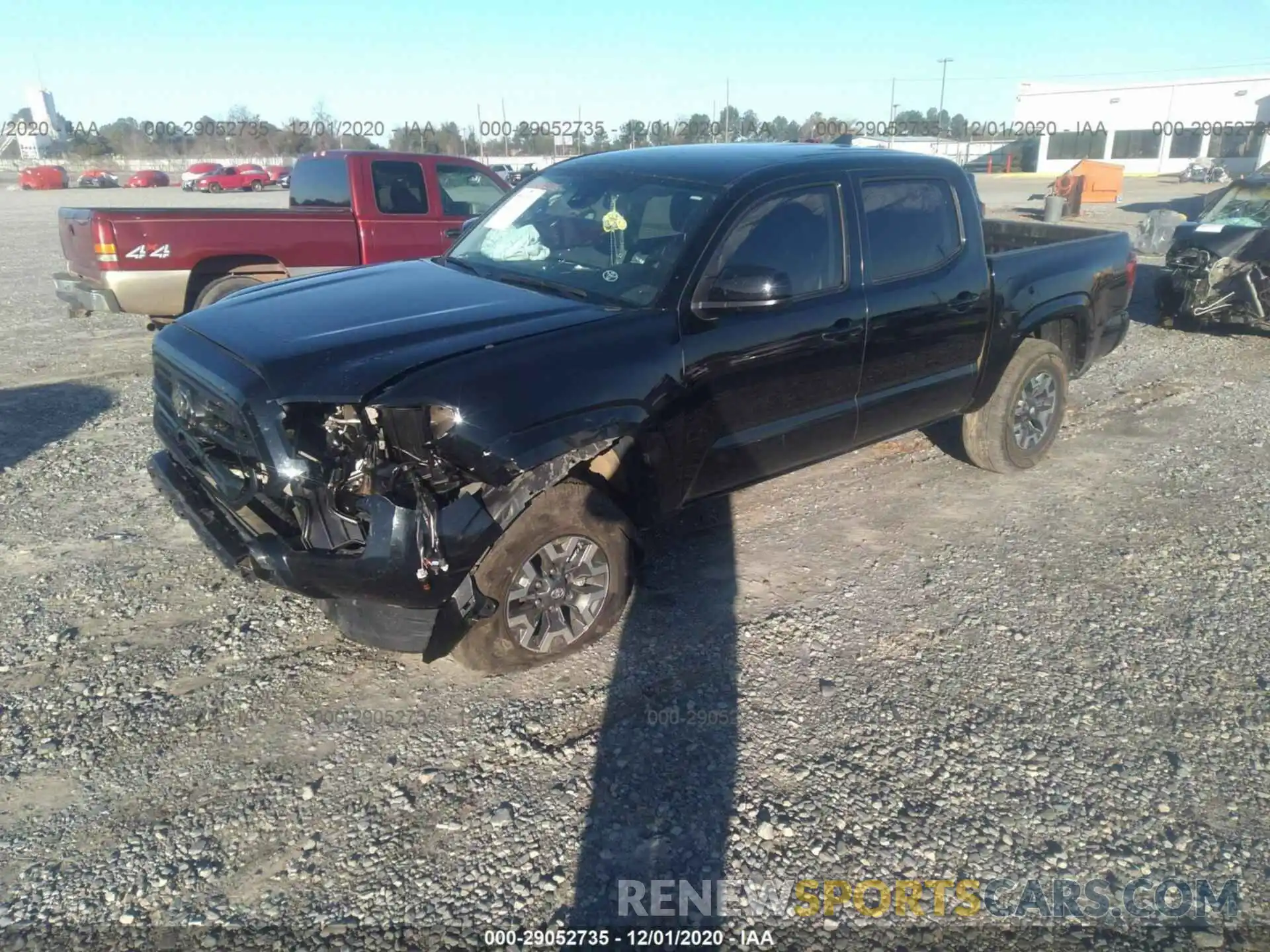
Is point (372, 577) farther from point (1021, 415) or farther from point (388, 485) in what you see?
point (1021, 415)

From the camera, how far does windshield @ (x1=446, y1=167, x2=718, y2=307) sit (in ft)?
12.2

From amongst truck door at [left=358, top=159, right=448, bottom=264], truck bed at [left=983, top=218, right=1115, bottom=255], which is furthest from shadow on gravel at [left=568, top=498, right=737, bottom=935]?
truck door at [left=358, top=159, right=448, bottom=264]

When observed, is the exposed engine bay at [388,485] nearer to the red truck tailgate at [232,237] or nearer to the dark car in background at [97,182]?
the red truck tailgate at [232,237]

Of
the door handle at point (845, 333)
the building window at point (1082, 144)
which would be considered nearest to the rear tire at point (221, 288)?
the door handle at point (845, 333)

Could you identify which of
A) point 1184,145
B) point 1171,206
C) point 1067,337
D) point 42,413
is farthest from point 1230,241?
point 1184,145

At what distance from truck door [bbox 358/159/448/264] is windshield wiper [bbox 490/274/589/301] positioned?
190 inches

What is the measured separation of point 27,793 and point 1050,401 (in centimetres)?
570

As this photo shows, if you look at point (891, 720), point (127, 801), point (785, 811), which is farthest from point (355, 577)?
point (891, 720)

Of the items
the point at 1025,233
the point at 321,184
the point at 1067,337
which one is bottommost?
the point at 1067,337

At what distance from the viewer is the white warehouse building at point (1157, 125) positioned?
155 feet

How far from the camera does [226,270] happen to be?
25.1 feet

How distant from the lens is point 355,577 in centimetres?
295

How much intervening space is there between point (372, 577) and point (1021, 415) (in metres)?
4.32

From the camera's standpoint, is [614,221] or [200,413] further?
[614,221]
